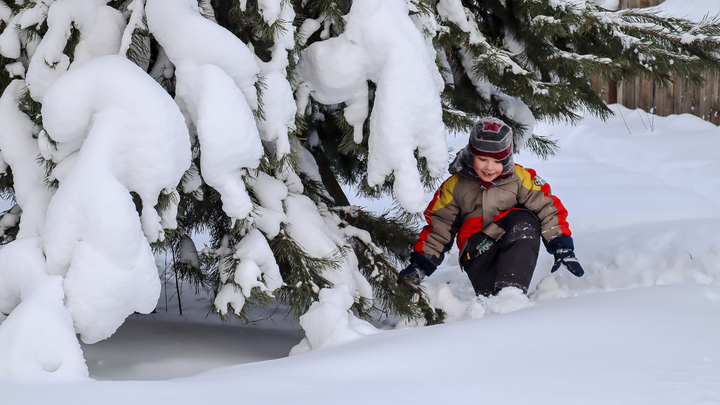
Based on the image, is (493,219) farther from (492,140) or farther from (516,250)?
(492,140)

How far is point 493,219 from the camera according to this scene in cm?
304

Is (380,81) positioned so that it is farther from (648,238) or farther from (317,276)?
(648,238)

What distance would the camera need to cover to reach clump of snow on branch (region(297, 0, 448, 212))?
219 cm

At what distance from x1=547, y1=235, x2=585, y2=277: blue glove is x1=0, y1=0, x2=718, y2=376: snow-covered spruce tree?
24.0 inches

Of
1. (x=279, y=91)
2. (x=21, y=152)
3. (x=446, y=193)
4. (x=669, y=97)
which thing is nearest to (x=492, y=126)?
(x=446, y=193)

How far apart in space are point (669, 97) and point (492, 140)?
743 cm

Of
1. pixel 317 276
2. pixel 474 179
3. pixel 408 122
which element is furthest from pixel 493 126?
pixel 317 276

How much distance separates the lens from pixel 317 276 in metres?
2.39

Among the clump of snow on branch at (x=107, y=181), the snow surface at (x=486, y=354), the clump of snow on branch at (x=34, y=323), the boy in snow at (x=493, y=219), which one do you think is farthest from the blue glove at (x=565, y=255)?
the clump of snow on branch at (x=34, y=323)

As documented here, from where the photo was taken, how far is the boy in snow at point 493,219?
2836 millimetres

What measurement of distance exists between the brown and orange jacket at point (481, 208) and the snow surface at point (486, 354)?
27 centimetres

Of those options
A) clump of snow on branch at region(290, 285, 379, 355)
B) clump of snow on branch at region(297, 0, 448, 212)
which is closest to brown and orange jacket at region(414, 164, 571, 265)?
clump of snow on branch at region(297, 0, 448, 212)

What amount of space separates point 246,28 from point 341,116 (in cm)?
48

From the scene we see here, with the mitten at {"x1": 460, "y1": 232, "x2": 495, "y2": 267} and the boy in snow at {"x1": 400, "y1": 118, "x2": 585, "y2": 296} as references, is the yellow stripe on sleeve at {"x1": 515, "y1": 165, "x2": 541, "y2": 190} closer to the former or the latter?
the boy in snow at {"x1": 400, "y1": 118, "x2": 585, "y2": 296}
